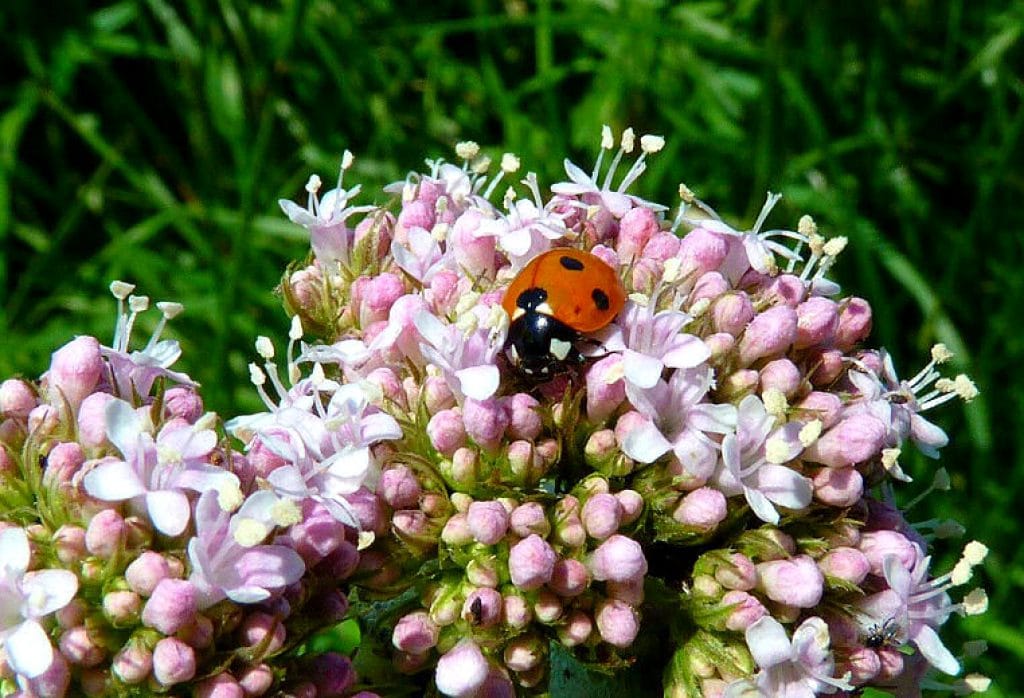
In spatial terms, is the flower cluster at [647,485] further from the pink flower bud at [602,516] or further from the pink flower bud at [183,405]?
the pink flower bud at [183,405]

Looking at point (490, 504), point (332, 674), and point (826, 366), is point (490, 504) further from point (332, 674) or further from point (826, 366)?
point (826, 366)

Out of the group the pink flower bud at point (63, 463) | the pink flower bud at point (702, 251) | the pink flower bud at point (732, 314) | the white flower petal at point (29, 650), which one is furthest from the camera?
the pink flower bud at point (702, 251)

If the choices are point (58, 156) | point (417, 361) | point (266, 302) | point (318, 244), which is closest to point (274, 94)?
point (266, 302)

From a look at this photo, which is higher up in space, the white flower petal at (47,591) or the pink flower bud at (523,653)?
the white flower petal at (47,591)

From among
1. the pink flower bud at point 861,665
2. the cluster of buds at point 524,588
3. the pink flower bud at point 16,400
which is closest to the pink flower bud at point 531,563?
the cluster of buds at point 524,588

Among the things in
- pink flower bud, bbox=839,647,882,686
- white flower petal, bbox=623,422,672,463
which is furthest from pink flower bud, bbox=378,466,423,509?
pink flower bud, bbox=839,647,882,686

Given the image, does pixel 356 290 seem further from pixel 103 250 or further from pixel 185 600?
pixel 103 250
